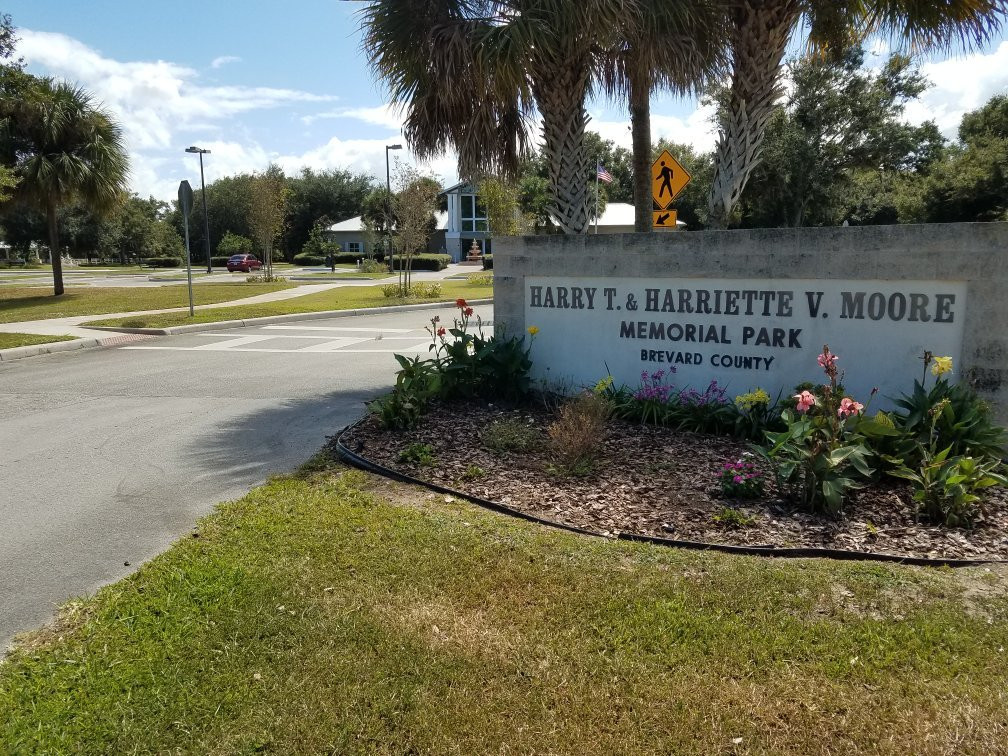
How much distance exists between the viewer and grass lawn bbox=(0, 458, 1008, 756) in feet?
8.89

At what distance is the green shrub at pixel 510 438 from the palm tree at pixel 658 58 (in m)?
3.96

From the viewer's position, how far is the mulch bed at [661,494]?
431 cm

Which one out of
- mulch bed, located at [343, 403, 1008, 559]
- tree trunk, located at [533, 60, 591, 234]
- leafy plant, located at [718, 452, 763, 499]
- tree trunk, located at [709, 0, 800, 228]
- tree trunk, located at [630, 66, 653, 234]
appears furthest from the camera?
tree trunk, located at [630, 66, 653, 234]

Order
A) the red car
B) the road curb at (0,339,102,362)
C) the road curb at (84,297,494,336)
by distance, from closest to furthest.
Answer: the road curb at (0,339,102,362)
the road curb at (84,297,494,336)
the red car

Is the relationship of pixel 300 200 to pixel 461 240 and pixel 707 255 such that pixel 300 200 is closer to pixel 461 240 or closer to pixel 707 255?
pixel 461 240

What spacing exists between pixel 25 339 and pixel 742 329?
13095 millimetres

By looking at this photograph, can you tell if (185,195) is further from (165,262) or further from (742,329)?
(165,262)

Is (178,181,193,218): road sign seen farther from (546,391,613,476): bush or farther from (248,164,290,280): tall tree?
(248,164,290,280): tall tree

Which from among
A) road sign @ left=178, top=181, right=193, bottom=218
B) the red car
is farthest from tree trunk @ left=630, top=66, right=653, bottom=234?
the red car

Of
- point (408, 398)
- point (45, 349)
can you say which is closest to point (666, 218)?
point (408, 398)

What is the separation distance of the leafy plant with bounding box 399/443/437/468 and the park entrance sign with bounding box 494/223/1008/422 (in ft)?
7.34

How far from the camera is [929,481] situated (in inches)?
175

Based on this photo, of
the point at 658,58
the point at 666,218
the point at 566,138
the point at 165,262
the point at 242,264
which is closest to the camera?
the point at 658,58

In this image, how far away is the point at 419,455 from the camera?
582 centimetres
